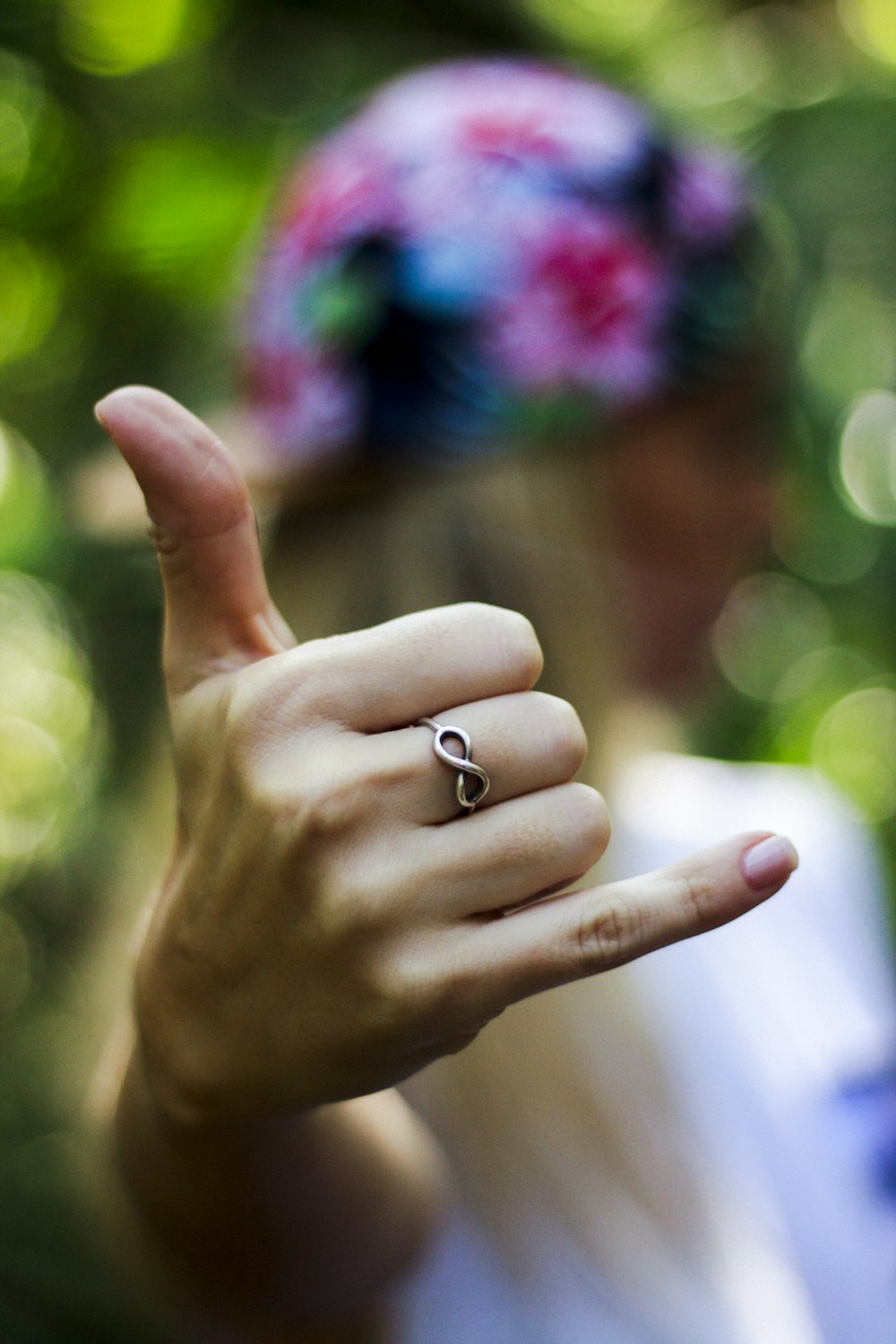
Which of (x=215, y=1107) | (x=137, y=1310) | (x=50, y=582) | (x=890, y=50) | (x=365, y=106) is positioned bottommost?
(x=137, y=1310)

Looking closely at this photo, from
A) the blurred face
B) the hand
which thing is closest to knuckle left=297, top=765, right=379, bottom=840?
the hand

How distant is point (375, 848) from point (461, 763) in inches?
2.6

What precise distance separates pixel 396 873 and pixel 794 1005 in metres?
0.90

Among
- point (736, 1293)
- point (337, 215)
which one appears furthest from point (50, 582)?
point (736, 1293)

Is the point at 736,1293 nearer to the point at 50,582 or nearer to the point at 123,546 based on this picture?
the point at 123,546

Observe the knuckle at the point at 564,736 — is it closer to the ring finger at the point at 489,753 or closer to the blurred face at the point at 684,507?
the ring finger at the point at 489,753

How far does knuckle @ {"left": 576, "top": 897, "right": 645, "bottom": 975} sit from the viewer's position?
0.52 m

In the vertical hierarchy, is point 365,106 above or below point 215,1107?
above

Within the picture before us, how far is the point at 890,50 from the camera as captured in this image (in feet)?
7.20

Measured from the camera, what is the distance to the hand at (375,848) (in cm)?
53

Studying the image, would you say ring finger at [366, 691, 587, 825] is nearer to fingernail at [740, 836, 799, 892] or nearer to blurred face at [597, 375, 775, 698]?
fingernail at [740, 836, 799, 892]

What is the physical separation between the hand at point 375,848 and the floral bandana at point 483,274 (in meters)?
0.73

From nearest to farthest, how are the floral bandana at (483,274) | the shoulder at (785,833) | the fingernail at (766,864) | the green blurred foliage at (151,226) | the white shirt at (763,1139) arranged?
1. the fingernail at (766,864)
2. the white shirt at (763,1139)
3. the floral bandana at (483,274)
4. the shoulder at (785,833)
5. the green blurred foliage at (151,226)

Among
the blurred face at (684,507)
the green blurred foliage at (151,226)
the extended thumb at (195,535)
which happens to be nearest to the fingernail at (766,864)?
the extended thumb at (195,535)
